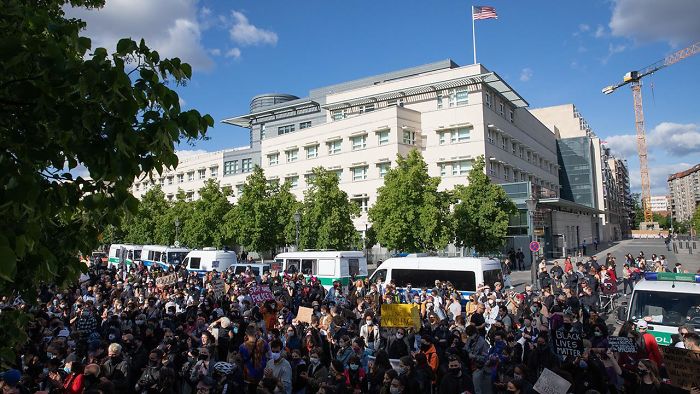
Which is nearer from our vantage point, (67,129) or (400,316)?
(67,129)

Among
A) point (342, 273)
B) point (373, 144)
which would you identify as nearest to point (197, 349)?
point (342, 273)

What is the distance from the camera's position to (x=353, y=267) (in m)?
25.6

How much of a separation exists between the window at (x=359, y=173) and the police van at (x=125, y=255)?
70.9 feet

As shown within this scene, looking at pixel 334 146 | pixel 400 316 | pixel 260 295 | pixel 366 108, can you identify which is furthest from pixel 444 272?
pixel 366 108

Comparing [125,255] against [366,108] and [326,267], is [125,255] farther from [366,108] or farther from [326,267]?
[366,108]

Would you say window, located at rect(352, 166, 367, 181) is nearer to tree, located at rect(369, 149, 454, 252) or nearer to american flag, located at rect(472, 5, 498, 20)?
tree, located at rect(369, 149, 454, 252)

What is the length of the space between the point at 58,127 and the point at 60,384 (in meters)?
6.57

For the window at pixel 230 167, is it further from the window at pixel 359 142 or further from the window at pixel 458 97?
the window at pixel 458 97

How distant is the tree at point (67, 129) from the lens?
110 inches

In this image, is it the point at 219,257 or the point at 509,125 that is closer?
the point at 219,257

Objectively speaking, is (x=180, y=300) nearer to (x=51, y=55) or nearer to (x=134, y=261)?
(x=51, y=55)

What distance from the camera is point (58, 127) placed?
2.91 meters

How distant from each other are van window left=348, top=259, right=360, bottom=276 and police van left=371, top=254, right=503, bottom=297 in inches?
130

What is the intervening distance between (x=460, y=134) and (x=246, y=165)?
3126cm
